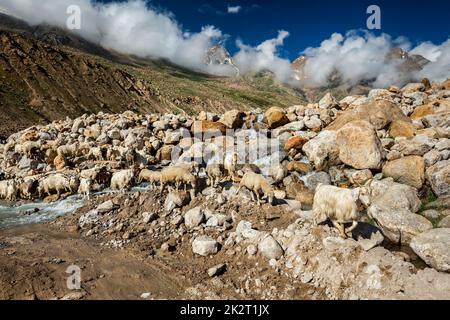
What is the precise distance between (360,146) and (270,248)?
11511 millimetres

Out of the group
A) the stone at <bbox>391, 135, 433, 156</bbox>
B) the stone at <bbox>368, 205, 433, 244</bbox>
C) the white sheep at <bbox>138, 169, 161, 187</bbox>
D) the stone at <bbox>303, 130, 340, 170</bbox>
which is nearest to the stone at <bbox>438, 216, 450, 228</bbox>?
the stone at <bbox>368, 205, 433, 244</bbox>

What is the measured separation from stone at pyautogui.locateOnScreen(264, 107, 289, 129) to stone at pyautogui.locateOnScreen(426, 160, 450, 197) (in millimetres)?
14623

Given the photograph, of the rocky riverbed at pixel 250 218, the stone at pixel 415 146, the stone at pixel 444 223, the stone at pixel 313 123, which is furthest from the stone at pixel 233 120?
the stone at pixel 444 223

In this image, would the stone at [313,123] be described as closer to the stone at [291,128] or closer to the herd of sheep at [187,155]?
the herd of sheep at [187,155]

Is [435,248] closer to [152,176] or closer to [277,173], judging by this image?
[277,173]

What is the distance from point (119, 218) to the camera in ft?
51.7

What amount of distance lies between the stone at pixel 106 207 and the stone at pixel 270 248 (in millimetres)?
8047

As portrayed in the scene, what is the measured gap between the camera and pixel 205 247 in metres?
12.4

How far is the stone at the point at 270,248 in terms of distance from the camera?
11.6m

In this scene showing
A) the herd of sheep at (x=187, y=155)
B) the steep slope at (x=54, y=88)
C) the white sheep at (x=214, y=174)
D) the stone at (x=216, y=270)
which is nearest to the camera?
the stone at (x=216, y=270)

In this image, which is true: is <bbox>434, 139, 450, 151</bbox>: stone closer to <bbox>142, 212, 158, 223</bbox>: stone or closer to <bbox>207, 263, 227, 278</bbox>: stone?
<bbox>207, 263, 227, 278</bbox>: stone

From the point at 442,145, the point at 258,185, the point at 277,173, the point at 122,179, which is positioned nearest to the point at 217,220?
the point at 258,185

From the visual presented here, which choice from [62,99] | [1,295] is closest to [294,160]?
[1,295]

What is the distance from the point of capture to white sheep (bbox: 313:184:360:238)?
439 inches
